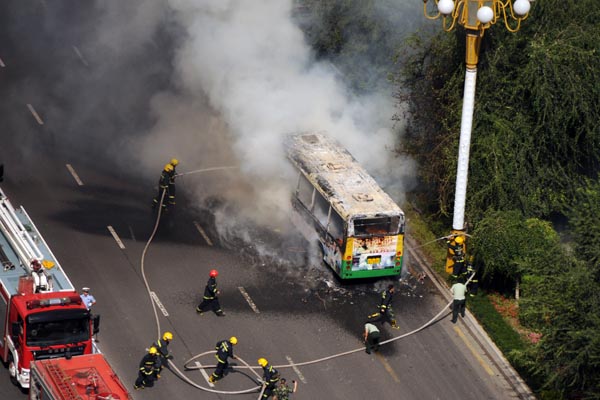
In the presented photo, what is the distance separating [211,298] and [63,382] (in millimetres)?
6666

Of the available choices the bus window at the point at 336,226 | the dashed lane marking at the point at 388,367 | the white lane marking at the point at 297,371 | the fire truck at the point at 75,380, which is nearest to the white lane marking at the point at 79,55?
the bus window at the point at 336,226

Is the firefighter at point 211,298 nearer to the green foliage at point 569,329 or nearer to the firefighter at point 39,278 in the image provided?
the firefighter at point 39,278

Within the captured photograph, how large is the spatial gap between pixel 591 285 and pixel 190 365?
9458mm

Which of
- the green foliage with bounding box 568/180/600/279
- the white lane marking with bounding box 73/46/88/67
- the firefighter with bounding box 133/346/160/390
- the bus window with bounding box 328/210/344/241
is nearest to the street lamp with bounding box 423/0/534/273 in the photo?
the bus window with bounding box 328/210/344/241

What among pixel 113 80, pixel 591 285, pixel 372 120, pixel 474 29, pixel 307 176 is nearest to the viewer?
pixel 591 285

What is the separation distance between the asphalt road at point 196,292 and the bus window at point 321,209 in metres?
1.37

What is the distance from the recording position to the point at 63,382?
2742 cm

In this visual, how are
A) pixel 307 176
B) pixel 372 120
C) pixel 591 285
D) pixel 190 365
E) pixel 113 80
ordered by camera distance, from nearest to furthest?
1. pixel 591 285
2. pixel 190 365
3. pixel 307 176
4. pixel 372 120
5. pixel 113 80

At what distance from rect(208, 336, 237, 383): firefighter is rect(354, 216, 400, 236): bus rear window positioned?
5.08 m

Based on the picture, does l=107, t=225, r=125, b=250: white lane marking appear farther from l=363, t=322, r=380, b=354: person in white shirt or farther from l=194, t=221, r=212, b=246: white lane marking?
l=363, t=322, r=380, b=354: person in white shirt

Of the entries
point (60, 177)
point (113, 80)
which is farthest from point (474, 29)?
point (113, 80)

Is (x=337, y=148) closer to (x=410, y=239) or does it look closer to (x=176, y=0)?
(x=410, y=239)

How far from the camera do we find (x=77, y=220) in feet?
124

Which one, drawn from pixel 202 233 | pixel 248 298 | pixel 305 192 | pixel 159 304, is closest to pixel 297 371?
pixel 248 298
